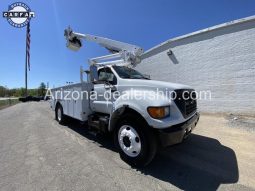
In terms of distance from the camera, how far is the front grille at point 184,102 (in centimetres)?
377

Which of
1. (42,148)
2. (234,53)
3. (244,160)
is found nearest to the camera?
(244,160)

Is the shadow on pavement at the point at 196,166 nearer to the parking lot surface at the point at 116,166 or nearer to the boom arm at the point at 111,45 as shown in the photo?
the parking lot surface at the point at 116,166

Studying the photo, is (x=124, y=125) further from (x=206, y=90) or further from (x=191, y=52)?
(x=191, y=52)

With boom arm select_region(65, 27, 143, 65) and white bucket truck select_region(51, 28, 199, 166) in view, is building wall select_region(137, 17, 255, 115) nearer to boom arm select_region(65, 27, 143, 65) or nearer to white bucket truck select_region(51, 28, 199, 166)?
boom arm select_region(65, 27, 143, 65)

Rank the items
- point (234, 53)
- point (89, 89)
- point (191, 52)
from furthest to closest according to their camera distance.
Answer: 1. point (191, 52)
2. point (234, 53)
3. point (89, 89)

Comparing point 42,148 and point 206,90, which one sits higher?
point 206,90

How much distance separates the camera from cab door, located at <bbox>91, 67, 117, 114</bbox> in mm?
4955

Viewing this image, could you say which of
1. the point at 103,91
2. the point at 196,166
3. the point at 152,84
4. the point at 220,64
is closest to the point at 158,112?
the point at 152,84

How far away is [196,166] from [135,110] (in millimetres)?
1714

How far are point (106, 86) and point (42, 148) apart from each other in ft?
7.94

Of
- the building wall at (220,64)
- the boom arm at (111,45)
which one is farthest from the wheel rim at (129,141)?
the building wall at (220,64)

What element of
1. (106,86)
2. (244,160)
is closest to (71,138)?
(106,86)

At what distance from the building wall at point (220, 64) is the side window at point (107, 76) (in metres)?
6.83

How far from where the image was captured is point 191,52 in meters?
10.8
